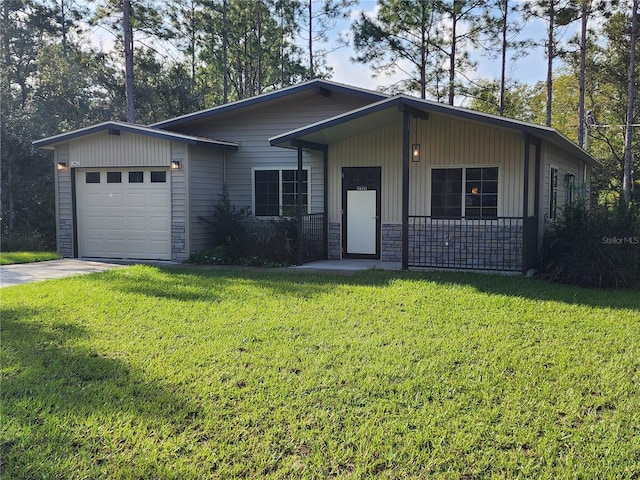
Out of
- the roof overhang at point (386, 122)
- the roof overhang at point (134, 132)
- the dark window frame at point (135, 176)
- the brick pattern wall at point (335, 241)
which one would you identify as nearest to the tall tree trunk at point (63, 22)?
the roof overhang at point (134, 132)

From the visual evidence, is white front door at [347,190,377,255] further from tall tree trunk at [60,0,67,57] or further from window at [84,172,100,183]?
tall tree trunk at [60,0,67,57]

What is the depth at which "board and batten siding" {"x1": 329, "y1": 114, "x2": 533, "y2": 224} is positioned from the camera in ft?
33.8

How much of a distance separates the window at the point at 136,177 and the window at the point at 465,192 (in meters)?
6.28

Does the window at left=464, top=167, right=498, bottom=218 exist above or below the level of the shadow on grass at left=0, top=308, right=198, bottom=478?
above

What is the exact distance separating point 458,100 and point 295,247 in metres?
15.5

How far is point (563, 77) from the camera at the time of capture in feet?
104

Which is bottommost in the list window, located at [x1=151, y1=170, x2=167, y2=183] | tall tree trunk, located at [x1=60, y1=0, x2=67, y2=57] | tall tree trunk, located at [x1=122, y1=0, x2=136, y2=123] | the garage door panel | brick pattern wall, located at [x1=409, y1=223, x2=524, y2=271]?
brick pattern wall, located at [x1=409, y1=223, x2=524, y2=271]

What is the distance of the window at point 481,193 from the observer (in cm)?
1048

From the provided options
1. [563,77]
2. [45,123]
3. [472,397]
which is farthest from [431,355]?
[563,77]

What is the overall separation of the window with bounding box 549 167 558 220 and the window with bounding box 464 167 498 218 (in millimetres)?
1654

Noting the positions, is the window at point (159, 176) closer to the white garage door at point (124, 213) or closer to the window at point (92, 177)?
the white garage door at point (124, 213)

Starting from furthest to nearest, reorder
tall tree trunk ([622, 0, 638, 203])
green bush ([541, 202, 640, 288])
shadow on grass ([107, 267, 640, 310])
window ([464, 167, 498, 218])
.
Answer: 1. tall tree trunk ([622, 0, 638, 203])
2. window ([464, 167, 498, 218])
3. green bush ([541, 202, 640, 288])
4. shadow on grass ([107, 267, 640, 310])

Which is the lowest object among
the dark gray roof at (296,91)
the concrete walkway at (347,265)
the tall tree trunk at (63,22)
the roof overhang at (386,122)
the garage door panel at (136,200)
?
the concrete walkway at (347,265)

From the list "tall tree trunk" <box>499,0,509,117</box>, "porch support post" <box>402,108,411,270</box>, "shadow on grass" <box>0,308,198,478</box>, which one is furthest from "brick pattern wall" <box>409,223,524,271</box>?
"tall tree trunk" <box>499,0,509,117</box>
